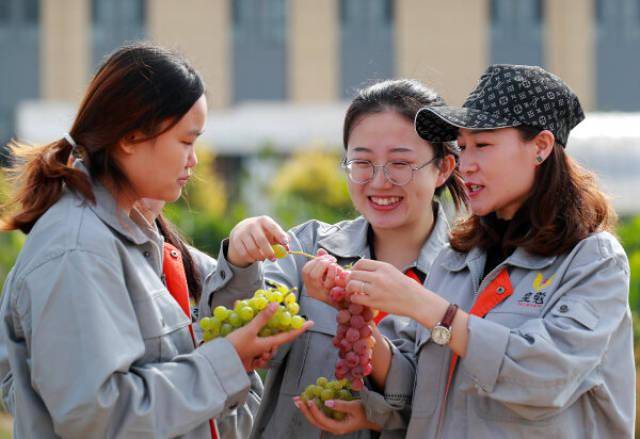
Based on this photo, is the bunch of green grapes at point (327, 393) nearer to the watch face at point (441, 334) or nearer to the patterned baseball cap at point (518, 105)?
the watch face at point (441, 334)

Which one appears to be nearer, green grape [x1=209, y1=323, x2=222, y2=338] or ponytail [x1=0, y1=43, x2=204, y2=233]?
ponytail [x1=0, y1=43, x2=204, y2=233]

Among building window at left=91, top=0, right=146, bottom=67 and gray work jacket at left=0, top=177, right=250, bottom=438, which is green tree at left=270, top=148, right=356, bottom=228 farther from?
gray work jacket at left=0, top=177, right=250, bottom=438

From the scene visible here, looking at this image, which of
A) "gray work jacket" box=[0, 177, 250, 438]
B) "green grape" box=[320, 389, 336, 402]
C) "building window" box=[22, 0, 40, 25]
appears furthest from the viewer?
"building window" box=[22, 0, 40, 25]

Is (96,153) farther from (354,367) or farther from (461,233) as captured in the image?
(461,233)

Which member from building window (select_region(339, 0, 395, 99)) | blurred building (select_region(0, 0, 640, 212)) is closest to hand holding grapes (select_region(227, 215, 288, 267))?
blurred building (select_region(0, 0, 640, 212))

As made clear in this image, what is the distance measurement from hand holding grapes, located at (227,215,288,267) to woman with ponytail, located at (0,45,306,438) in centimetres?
28

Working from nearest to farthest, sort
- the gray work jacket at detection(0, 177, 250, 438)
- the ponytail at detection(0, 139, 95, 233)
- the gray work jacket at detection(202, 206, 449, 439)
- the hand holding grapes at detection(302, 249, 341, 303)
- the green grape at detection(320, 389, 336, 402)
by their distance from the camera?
the gray work jacket at detection(0, 177, 250, 438) → the ponytail at detection(0, 139, 95, 233) → the hand holding grapes at detection(302, 249, 341, 303) → the green grape at detection(320, 389, 336, 402) → the gray work jacket at detection(202, 206, 449, 439)

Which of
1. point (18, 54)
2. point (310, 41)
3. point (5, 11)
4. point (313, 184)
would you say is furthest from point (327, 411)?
point (5, 11)

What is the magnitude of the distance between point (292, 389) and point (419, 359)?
445 mm

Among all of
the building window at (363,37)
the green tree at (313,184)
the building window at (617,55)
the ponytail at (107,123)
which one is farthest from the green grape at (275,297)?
the building window at (617,55)

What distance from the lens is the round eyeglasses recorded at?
3.14m

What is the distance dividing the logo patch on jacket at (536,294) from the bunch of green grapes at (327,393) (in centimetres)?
54

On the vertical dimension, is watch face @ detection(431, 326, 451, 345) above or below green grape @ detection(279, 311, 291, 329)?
below

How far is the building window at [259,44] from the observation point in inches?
992
